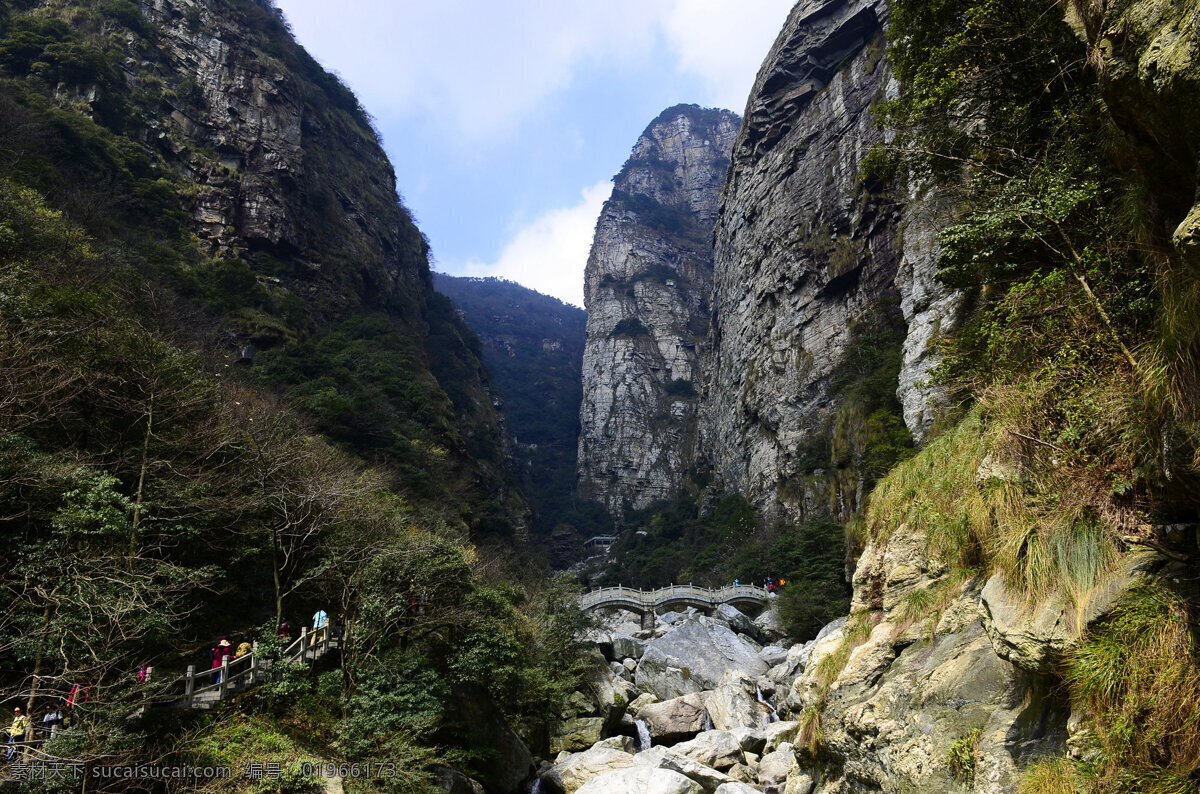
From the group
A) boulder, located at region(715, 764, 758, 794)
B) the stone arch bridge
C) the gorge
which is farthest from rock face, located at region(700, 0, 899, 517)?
boulder, located at region(715, 764, 758, 794)

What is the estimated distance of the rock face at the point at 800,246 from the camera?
117 feet

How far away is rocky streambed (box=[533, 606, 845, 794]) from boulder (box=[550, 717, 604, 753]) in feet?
0.08

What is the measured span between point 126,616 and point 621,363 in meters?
73.9

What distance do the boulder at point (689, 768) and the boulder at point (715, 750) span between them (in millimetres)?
698

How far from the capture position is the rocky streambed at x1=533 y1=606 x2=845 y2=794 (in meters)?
8.71

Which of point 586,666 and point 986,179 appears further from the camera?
point 586,666

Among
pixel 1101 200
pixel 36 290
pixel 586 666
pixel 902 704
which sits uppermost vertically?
pixel 36 290

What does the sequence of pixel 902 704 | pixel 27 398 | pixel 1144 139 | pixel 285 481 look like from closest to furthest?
pixel 1144 139
pixel 902 704
pixel 27 398
pixel 285 481

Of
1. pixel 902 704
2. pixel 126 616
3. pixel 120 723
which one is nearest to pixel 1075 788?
pixel 902 704

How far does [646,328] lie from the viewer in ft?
271

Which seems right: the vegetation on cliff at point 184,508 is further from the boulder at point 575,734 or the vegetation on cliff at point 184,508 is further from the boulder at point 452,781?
the boulder at point 575,734

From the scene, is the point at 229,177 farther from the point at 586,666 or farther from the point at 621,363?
the point at 621,363

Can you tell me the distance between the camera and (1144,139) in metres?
3.00

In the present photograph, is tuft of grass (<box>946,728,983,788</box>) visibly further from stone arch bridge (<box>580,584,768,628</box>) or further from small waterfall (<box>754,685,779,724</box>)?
stone arch bridge (<box>580,584,768,628</box>)
